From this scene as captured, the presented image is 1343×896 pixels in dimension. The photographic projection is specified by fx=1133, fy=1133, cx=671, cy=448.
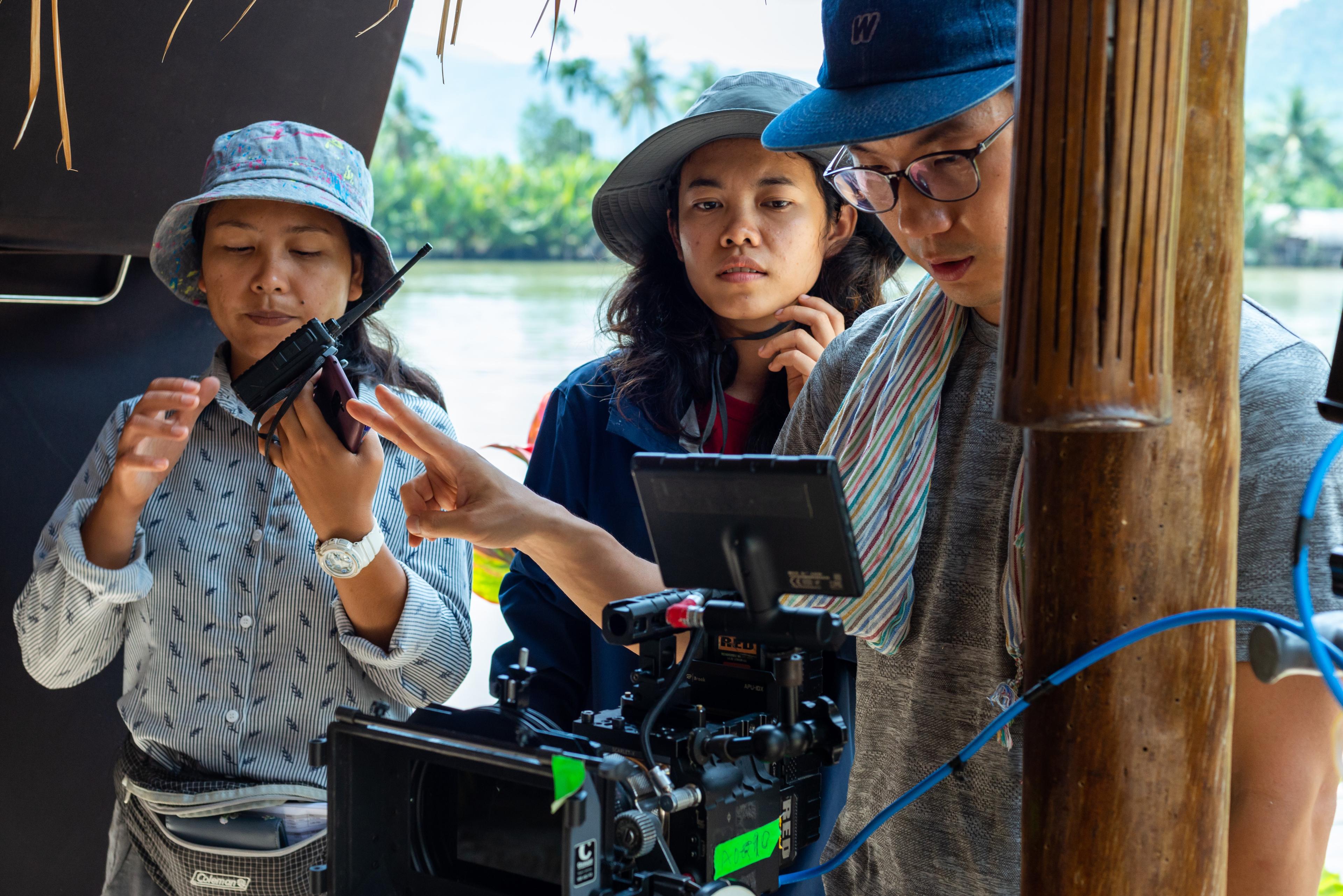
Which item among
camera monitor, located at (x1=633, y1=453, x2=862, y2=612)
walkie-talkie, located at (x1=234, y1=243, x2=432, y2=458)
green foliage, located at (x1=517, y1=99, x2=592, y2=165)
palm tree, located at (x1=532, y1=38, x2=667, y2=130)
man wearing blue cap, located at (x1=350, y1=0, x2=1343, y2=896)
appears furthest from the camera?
palm tree, located at (x1=532, y1=38, x2=667, y2=130)

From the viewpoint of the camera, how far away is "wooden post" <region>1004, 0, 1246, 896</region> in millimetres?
567

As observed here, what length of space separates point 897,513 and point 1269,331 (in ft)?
1.08

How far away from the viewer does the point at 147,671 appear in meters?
1.44

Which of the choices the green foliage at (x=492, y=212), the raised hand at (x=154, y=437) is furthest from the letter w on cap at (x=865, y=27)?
the green foliage at (x=492, y=212)

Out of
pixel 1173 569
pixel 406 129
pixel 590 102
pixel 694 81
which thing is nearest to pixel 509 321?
pixel 694 81

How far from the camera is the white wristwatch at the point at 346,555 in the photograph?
1.33 m

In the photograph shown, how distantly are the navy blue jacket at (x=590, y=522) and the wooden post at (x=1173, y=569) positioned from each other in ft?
2.85

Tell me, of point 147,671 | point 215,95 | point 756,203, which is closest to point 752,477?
point 756,203

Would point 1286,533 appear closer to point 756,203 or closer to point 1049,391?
point 1049,391

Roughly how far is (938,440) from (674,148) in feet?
2.20

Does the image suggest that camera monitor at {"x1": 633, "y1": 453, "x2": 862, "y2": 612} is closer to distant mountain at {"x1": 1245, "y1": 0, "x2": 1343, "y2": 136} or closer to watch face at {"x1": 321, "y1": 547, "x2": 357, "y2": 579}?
watch face at {"x1": 321, "y1": 547, "x2": 357, "y2": 579}

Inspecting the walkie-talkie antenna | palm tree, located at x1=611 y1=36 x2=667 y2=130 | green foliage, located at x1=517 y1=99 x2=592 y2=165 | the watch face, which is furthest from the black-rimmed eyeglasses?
palm tree, located at x1=611 y1=36 x2=667 y2=130

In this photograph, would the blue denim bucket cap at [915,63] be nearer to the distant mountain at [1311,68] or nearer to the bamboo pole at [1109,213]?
the bamboo pole at [1109,213]

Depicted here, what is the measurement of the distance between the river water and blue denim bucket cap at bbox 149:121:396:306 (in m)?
7.44
